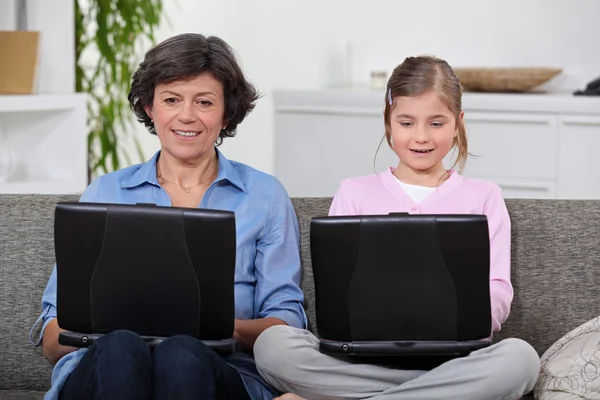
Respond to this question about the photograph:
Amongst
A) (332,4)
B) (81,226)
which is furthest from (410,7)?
(81,226)

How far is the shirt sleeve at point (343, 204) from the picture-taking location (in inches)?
89.1

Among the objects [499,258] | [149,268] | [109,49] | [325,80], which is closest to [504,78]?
[325,80]

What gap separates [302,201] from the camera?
7.74 feet

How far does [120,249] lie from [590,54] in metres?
3.27

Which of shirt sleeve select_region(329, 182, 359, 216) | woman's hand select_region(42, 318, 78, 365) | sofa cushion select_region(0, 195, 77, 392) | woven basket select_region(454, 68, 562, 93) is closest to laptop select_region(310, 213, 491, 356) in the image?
shirt sleeve select_region(329, 182, 359, 216)

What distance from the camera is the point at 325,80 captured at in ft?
16.4

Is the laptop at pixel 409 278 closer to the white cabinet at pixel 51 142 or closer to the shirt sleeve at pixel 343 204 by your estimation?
the shirt sleeve at pixel 343 204

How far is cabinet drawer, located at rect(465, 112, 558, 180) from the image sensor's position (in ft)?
13.3

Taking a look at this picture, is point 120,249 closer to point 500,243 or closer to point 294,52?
point 500,243

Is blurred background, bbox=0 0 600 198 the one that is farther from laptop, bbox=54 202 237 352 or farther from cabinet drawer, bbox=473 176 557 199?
laptop, bbox=54 202 237 352

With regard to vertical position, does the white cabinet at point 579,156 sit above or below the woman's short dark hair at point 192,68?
below

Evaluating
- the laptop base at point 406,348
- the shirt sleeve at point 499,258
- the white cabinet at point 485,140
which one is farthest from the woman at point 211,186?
the white cabinet at point 485,140

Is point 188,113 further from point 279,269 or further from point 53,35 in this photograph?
point 53,35

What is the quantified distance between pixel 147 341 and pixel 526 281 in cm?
90
